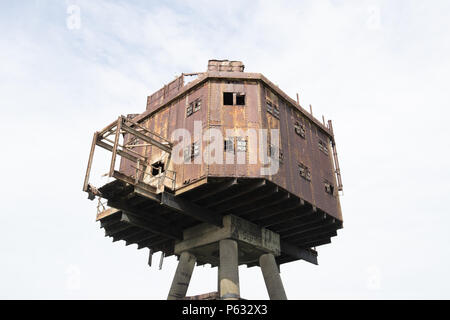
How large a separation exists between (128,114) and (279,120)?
10456 millimetres

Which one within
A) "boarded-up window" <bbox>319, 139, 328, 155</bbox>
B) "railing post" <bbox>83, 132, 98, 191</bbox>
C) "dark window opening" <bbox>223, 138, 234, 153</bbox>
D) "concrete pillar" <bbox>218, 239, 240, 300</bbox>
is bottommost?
"concrete pillar" <bbox>218, 239, 240, 300</bbox>

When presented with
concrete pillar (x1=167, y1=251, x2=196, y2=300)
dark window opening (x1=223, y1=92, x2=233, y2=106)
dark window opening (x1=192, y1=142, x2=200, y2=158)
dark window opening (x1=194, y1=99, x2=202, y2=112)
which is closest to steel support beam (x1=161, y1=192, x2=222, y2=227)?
dark window opening (x1=192, y1=142, x2=200, y2=158)

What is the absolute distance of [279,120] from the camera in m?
22.9

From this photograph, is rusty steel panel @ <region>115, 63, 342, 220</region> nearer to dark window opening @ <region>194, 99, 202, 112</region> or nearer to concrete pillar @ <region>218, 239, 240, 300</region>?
dark window opening @ <region>194, 99, 202, 112</region>

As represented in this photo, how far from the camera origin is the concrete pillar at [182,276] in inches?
870

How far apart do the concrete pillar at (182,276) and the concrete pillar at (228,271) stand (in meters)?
2.47

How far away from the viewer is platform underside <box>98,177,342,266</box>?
20172mm

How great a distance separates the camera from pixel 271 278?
75.7ft

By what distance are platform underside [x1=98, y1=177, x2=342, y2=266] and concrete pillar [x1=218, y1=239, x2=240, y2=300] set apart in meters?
1.64

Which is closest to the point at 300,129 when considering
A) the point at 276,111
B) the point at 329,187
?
the point at 276,111

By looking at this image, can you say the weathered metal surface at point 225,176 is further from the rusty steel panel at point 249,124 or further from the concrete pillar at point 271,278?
the concrete pillar at point 271,278

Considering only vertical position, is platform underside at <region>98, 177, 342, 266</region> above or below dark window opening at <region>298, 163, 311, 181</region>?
below

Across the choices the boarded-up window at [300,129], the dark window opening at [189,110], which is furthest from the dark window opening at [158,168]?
the boarded-up window at [300,129]

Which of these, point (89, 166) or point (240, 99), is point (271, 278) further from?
point (89, 166)
